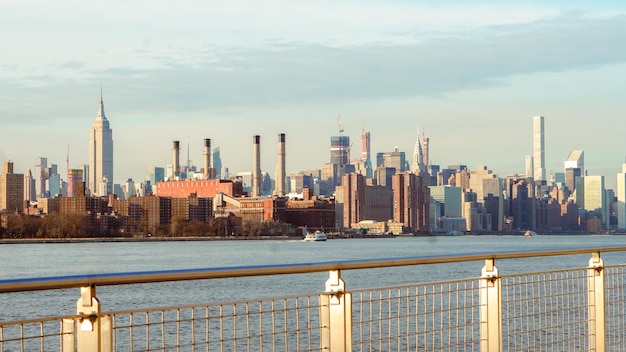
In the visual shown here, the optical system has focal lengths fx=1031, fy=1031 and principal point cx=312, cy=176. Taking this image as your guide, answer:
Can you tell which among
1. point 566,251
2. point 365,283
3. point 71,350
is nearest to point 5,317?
point 365,283

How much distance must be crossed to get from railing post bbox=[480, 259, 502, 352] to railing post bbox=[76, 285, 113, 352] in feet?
11.3

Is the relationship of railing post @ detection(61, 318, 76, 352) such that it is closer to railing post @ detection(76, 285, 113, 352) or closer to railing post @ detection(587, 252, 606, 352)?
railing post @ detection(76, 285, 113, 352)

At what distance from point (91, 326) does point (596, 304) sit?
17.3 ft

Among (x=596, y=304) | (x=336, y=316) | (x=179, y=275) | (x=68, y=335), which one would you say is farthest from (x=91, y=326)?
(x=596, y=304)

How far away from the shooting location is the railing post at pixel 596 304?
8.95m

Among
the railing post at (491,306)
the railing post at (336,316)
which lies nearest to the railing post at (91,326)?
the railing post at (336,316)

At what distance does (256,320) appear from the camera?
32.5 meters

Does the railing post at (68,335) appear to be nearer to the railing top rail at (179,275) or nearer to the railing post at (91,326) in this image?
the railing post at (91,326)

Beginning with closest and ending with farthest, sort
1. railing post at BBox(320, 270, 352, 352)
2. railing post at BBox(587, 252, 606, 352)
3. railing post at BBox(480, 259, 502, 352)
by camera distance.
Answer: railing post at BBox(320, 270, 352, 352) → railing post at BBox(480, 259, 502, 352) → railing post at BBox(587, 252, 606, 352)

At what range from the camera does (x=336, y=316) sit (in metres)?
6.36

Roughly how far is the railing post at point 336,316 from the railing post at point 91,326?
1647mm

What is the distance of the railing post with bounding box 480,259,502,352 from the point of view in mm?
7676

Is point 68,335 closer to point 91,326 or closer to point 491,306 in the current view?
point 91,326

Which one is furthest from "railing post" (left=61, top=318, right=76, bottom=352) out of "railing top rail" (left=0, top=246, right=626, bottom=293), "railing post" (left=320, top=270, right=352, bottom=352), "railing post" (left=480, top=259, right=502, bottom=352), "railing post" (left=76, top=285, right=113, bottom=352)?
"railing post" (left=480, top=259, right=502, bottom=352)
